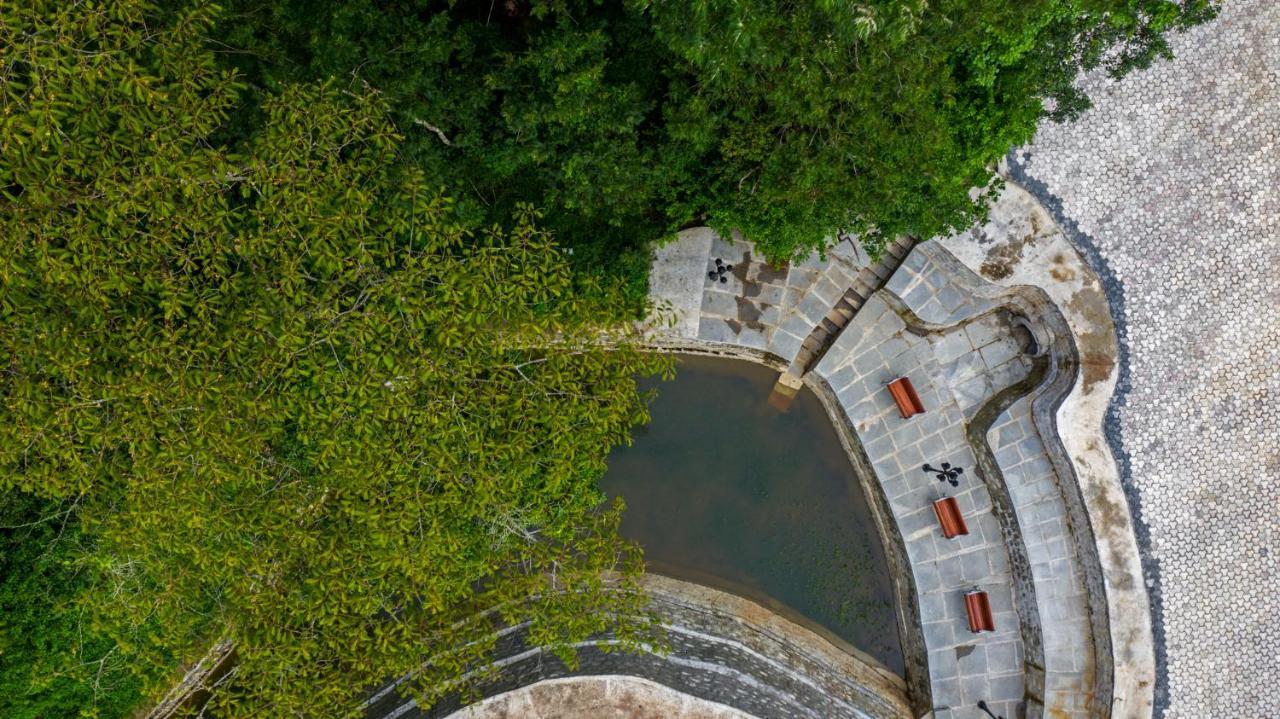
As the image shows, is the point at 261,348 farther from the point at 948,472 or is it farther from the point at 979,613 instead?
the point at 979,613

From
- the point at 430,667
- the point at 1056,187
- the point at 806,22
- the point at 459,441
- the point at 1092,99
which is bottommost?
the point at 430,667

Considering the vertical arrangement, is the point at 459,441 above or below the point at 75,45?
below

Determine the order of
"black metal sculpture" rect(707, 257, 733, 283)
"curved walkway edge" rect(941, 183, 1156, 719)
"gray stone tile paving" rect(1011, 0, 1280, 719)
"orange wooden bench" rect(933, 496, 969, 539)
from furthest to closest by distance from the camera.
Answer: "orange wooden bench" rect(933, 496, 969, 539), "black metal sculpture" rect(707, 257, 733, 283), "curved walkway edge" rect(941, 183, 1156, 719), "gray stone tile paving" rect(1011, 0, 1280, 719)

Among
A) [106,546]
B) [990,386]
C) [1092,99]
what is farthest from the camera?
[990,386]

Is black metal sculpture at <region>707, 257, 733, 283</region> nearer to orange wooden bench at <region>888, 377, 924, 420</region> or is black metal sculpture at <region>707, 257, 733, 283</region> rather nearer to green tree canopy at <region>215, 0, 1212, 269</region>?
green tree canopy at <region>215, 0, 1212, 269</region>

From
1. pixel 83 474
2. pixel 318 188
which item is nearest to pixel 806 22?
pixel 318 188

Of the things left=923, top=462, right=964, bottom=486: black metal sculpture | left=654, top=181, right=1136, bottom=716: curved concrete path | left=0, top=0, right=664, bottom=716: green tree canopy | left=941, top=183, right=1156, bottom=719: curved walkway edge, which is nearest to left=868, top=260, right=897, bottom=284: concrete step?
left=654, top=181, right=1136, bottom=716: curved concrete path

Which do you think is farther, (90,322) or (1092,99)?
(1092,99)

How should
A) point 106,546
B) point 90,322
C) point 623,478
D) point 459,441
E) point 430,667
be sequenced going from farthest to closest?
point 623,478 < point 430,667 < point 106,546 < point 459,441 < point 90,322

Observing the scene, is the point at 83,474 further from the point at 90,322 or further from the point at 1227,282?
the point at 1227,282
